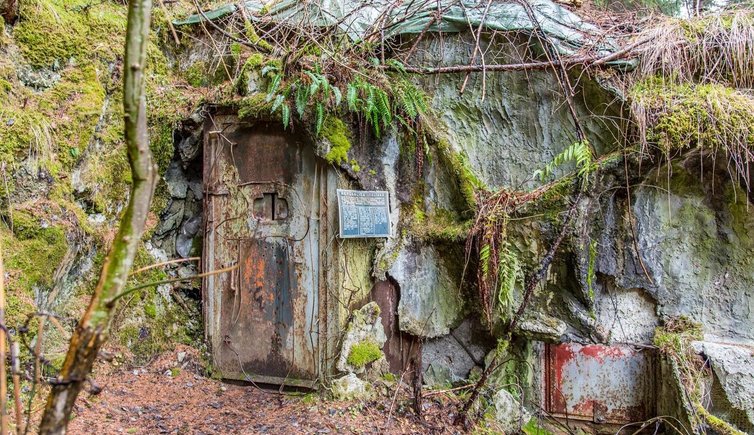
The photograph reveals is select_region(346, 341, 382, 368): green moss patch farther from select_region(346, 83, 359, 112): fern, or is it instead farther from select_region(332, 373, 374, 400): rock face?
select_region(346, 83, 359, 112): fern

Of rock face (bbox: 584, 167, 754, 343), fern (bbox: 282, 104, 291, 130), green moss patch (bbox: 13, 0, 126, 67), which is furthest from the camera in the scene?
rock face (bbox: 584, 167, 754, 343)

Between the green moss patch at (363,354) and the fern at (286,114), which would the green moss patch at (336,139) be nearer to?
the fern at (286,114)

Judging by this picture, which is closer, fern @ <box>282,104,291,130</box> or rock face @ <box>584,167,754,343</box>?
fern @ <box>282,104,291,130</box>

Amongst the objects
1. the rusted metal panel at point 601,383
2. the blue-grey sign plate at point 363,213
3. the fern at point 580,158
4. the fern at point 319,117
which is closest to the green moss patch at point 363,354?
the blue-grey sign plate at point 363,213

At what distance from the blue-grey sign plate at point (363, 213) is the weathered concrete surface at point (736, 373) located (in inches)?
119

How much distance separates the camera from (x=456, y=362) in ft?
16.2

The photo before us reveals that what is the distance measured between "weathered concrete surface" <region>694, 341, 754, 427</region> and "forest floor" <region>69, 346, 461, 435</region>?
228 centimetres

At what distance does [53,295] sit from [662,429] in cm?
523

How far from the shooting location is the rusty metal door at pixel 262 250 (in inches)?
179

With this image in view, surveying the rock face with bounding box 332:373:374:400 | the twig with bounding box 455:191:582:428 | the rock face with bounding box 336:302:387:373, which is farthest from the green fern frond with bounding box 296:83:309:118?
the twig with bounding box 455:191:582:428

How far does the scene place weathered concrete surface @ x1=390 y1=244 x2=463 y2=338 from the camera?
4.70m

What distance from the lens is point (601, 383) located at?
15.8 feet

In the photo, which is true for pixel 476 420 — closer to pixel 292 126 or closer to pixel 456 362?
pixel 456 362

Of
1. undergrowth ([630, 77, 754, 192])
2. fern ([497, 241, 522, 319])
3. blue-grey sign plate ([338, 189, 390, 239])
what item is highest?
undergrowth ([630, 77, 754, 192])
